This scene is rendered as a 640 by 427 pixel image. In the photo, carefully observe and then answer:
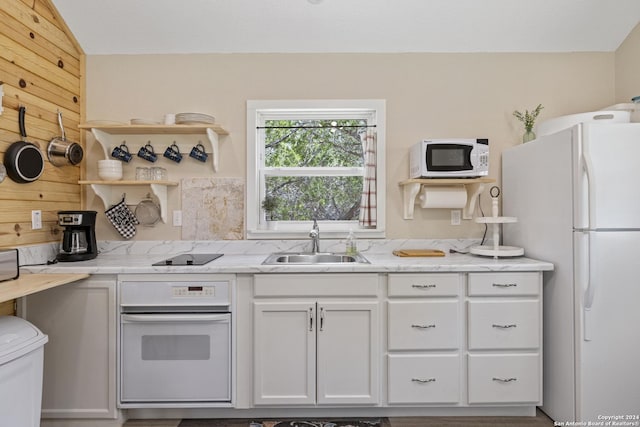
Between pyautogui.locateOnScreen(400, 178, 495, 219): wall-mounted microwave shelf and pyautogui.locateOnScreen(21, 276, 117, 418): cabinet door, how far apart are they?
6.36 ft

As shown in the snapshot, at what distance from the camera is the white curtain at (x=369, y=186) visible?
2770mm

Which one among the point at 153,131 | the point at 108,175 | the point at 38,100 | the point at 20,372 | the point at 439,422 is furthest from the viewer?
the point at 153,131

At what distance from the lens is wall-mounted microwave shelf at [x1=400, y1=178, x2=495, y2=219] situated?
8.27 ft

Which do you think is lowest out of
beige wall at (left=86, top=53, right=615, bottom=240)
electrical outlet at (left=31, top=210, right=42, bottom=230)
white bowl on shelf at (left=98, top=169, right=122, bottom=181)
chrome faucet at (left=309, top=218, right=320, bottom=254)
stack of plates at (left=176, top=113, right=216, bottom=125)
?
chrome faucet at (left=309, top=218, right=320, bottom=254)

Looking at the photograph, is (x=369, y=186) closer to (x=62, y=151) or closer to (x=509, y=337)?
(x=509, y=337)

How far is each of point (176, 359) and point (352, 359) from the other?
976 millimetres

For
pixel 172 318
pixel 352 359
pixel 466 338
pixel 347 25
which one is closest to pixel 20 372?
pixel 172 318

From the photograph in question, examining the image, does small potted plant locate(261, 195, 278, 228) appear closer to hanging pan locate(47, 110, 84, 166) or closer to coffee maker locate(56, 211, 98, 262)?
coffee maker locate(56, 211, 98, 262)

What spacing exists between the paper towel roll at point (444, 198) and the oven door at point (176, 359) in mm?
1525

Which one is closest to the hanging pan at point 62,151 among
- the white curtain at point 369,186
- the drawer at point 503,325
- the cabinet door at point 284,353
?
the cabinet door at point 284,353

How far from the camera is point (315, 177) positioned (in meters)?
2.90

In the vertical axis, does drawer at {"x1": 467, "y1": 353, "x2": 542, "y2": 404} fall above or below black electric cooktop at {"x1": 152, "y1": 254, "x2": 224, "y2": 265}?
below

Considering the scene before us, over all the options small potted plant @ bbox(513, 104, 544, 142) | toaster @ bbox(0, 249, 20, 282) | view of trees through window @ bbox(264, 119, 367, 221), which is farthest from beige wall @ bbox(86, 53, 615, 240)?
toaster @ bbox(0, 249, 20, 282)

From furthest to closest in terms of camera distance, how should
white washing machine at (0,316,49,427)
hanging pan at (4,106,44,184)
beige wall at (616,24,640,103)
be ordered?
1. beige wall at (616,24,640,103)
2. hanging pan at (4,106,44,184)
3. white washing machine at (0,316,49,427)
